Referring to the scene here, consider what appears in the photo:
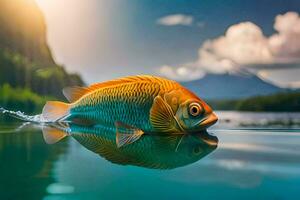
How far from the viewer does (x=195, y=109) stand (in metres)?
1.40

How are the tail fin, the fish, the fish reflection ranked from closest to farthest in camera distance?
the fish reflection, the fish, the tail fin

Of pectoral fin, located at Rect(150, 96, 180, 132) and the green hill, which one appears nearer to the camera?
pectoral fin, located at Rect(150, 96, 180, 132)

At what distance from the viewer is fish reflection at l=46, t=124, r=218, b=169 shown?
1062 mm

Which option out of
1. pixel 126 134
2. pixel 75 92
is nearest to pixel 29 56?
pixel 75 92

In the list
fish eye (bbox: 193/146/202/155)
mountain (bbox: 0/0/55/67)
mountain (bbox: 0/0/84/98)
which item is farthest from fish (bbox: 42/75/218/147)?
mountain (bbox: 0/0/55/67)

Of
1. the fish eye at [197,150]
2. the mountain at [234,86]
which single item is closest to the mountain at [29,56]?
the mountain at [234,86]

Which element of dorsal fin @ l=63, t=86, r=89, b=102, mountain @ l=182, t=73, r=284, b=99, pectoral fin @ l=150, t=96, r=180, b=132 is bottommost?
pectoral fin @ l=150, t=96, r=180, b=132

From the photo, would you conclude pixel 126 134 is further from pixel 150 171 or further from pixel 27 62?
pixel 27 62

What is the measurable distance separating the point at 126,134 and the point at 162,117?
0.14 metres

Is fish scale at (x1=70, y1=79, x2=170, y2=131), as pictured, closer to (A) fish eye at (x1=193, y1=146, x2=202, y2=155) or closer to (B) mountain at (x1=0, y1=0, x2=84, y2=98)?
(A) fish eye at (x1=193, y1=146, x2=202, y2=155)

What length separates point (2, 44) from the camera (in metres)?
2.79

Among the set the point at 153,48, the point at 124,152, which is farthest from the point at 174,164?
the point at 153,48

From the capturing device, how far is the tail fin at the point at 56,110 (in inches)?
63.0

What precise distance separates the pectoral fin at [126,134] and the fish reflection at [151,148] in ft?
0.06
